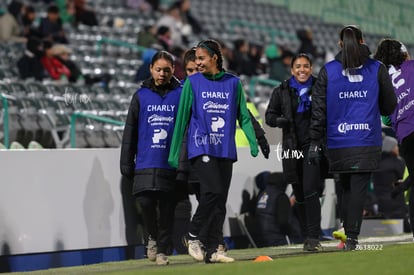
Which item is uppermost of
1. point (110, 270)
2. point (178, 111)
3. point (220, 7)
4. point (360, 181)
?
point (220, 7)

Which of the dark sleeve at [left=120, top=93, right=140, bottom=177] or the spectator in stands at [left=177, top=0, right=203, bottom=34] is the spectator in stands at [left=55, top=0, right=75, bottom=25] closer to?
the spectator in stands at [left=177, top=0, right=203, bottom=34]

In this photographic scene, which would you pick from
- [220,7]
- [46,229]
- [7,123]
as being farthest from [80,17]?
[46,229]

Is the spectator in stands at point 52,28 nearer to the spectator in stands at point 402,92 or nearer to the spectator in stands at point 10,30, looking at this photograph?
the spectator in stands at point 10,30

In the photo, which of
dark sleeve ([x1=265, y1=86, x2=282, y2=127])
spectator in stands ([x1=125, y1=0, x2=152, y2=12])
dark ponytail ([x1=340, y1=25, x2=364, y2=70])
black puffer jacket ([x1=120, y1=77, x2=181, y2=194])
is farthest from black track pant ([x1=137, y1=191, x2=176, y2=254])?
spectator in stands ([x1=125, y1=0, x2=152, y2=12])

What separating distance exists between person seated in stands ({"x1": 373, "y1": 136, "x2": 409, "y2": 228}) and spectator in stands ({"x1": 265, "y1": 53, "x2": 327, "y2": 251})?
4.34 meters

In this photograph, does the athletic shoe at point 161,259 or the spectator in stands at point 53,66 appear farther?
the spectator in stands at point 53,66

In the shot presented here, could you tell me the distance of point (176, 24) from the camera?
83.2ft

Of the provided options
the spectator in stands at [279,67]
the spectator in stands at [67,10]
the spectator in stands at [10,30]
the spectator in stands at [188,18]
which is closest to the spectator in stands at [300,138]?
the spectator in stands at [10,30]

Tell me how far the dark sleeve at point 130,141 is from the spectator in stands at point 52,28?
1048 cm

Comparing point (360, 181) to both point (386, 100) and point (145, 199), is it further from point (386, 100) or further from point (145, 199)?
point (145, 199)

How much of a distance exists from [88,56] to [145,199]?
11.6m

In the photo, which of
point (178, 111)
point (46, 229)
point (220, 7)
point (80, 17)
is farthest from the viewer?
point (220, 7)

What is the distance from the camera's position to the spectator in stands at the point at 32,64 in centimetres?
1775

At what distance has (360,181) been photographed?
10047 millimetres
